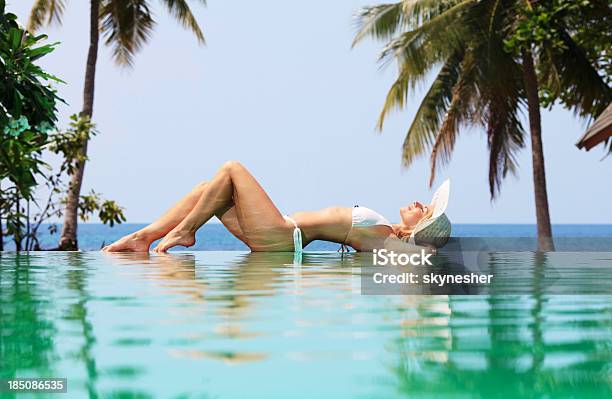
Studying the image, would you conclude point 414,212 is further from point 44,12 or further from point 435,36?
point 44,12

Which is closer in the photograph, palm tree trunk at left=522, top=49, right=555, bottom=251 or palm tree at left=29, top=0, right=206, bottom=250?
palm tree trunk at left=522, top=49, right=555, bottom=251

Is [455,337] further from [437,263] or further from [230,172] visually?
[230,172]

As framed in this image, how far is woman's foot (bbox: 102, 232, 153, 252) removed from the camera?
20.9 ft

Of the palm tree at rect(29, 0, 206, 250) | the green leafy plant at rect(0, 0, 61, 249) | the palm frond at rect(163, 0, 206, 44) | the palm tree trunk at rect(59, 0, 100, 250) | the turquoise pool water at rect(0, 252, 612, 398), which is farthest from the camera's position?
the palm frond at rect(163, 0, 206, 44)

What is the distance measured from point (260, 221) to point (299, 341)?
4338 mm

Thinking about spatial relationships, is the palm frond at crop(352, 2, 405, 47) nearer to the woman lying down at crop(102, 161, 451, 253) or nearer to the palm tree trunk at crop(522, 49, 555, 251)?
the palm tree trunk at crop(522, 49, 555, 251)

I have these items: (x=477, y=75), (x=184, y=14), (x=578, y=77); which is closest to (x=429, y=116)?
(x=477, y=75)

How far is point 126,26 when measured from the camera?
19.9 metres

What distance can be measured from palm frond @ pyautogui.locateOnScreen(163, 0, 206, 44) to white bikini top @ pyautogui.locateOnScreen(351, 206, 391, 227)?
1487 cm

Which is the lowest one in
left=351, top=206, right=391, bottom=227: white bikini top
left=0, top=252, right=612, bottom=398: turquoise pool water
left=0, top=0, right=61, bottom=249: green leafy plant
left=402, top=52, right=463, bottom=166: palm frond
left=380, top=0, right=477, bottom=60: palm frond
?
left=0, top=252, right=612, bottom=398: turquoise pool water

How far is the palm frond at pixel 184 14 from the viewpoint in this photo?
20.1 metres

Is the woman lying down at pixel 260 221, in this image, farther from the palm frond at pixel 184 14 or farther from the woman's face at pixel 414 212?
the palm frond at pixel 184 14

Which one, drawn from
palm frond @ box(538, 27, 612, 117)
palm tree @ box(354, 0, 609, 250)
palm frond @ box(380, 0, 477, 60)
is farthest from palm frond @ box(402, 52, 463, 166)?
palm frond @ box(538, 27, 612, 117)

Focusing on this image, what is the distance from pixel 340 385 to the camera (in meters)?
1.58
